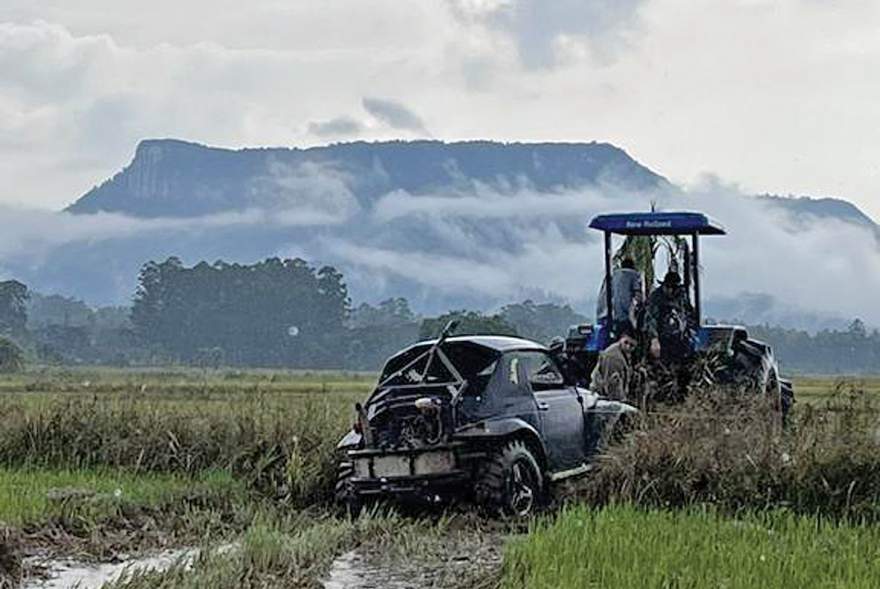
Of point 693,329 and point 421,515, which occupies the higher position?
point 693,329

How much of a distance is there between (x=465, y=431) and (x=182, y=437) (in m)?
5.66

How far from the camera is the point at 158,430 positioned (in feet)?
54.4

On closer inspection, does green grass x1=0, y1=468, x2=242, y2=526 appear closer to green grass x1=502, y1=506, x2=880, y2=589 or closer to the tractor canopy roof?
green grass x1=502, y1=506, x2=880, y2=589

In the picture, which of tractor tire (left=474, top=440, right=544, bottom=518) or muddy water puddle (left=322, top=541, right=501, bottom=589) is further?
tractor tire (left=474, top=440, right=544, bottom=518)

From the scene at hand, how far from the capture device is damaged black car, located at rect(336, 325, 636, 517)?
11.8 metres

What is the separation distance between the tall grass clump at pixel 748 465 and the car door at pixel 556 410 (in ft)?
2.09

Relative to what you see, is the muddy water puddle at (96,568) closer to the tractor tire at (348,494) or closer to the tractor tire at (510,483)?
the tractor tire at (348,494)

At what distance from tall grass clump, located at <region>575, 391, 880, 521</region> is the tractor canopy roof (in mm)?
3873

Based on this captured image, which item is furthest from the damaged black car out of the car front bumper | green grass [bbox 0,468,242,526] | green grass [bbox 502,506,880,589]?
green grass [bbox 0,468,242,526]

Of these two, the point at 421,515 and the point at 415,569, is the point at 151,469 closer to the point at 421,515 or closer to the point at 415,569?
the point at 421,515

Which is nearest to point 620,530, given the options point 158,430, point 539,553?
point 539,553

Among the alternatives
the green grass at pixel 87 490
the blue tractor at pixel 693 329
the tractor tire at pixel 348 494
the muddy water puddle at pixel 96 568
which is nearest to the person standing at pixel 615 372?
the blue tractor at pixel 693 329

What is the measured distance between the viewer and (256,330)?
91.2 meters

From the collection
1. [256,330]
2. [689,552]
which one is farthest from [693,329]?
[256,330]
